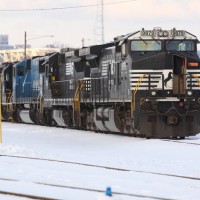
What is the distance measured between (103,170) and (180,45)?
8.13 meters

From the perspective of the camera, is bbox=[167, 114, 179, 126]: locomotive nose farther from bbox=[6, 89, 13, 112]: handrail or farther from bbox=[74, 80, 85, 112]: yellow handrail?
bbox=[6, 89, 13, 112]: handrail

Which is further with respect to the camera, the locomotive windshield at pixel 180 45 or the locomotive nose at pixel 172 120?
the locomotive windshield at pixel 180 45

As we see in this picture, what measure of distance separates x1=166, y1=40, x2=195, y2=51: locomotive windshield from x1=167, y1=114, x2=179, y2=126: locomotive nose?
2066 millimetres

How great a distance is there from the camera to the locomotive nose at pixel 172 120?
16255mm

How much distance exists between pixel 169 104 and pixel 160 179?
7967 millimetres

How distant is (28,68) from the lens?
29016 millimetres

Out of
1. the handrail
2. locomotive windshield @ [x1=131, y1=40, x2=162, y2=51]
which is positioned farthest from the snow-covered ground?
the handrail

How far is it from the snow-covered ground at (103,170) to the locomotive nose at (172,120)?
1.99 m

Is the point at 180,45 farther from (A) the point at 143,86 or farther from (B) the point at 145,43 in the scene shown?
(A) the point at 143,86

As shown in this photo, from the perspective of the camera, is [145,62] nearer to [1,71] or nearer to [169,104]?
[169,104]

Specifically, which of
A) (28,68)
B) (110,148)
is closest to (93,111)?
(110,148)

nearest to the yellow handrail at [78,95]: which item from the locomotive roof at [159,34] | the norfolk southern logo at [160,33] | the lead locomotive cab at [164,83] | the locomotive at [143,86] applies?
the locomotive at [143,86]

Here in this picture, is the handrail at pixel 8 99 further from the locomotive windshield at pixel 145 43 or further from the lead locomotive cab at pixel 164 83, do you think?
the lead locomotive cab at pixel 164 83

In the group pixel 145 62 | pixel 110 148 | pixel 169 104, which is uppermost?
pixel 145 62
